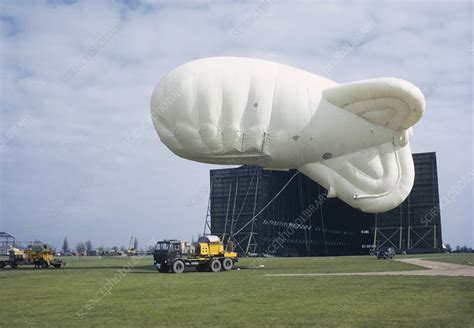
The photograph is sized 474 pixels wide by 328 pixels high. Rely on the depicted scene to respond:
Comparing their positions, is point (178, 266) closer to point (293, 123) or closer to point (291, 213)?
point (293, 123)

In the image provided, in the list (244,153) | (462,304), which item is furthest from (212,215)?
(462,304)

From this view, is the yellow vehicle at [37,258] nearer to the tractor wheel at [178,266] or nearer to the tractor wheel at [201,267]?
the tractor wheel at [201,267]

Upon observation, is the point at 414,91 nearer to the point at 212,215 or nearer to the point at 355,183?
the point at 355,183

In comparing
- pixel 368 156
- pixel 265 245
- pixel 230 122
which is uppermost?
pixel 230 122

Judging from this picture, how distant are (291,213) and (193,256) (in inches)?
1989

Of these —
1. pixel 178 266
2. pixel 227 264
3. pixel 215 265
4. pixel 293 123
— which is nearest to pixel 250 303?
pixel 293 123

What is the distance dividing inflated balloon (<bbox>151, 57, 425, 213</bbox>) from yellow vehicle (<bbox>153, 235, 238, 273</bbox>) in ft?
26.0

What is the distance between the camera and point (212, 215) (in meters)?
85.3

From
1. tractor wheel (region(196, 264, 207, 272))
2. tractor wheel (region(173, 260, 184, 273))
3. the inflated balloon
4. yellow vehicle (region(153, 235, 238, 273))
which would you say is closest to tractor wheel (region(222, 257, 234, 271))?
yellow vehicle (region(153, 235, 238, 273))

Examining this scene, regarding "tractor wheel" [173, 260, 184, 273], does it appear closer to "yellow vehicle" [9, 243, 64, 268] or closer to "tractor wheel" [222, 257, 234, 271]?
"tractor wheel" [222, 257, 234, 271]

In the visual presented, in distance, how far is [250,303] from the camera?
1642 cm

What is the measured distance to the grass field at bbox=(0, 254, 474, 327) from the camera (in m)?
13.1

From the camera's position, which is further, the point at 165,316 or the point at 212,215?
the point at 212,215

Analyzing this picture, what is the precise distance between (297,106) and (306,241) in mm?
58397
